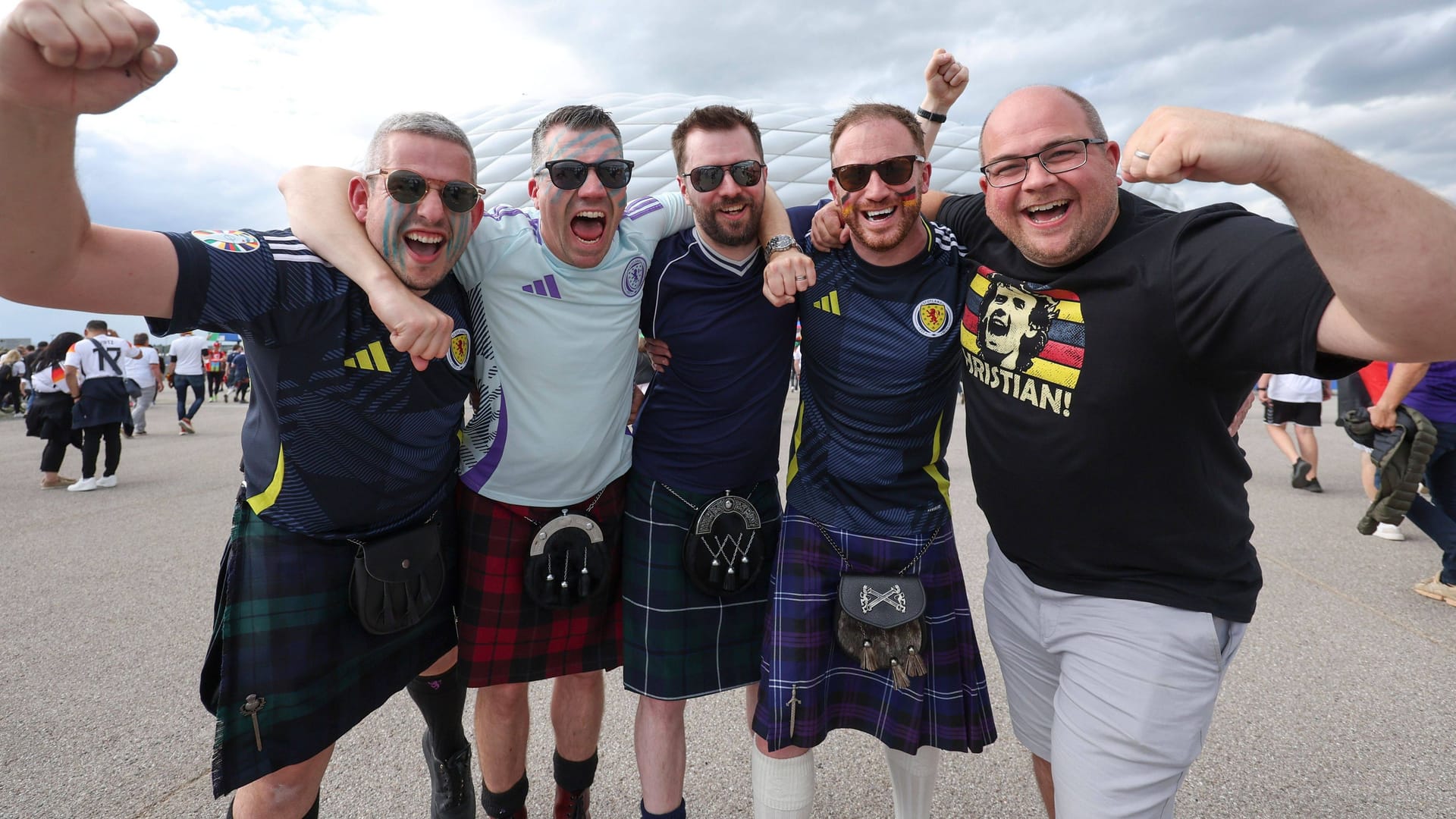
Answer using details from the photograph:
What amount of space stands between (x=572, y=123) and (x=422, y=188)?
0.54 m

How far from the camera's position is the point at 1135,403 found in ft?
4.98

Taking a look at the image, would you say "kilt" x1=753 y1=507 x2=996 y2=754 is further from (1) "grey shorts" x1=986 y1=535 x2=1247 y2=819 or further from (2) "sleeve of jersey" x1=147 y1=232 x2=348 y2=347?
(2) "sleeve of jersey" x1=147 y1=232 x2=348 y2=347

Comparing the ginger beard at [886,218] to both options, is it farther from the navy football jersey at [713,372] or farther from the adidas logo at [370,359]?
the adidas logo at [370,359]

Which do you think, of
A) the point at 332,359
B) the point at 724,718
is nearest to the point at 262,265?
the point at 332,359

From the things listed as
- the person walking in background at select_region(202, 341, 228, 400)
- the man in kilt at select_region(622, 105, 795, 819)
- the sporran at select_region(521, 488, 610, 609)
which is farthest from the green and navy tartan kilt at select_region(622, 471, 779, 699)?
the person walking in background at select_region(202, 341, 228, 400)

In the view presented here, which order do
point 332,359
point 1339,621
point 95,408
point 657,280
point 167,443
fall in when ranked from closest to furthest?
point 332,359
point 657,280
point 1339,621
point 95,408
point 167,443

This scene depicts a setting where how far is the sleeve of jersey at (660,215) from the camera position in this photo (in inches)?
88.6

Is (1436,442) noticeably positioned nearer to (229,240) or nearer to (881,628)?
(881,628)

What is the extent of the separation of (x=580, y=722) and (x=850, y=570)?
1023 millimetres

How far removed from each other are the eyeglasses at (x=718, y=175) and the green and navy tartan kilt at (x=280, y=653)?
1.42 meters

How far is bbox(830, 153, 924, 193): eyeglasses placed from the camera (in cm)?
195

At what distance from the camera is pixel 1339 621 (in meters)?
3.57

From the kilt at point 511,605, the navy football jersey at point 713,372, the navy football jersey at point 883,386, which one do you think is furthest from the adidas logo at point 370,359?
the navy football jersey at point 883,386

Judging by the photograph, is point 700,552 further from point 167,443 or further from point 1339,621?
point 167,443
